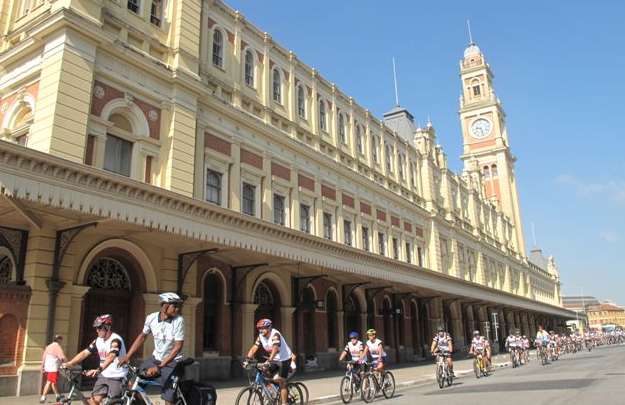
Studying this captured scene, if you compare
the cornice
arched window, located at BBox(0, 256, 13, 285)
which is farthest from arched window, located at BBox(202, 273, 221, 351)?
arched window, located at BBox(0, 256, 13, 285)

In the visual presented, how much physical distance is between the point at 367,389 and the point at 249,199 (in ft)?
38.0

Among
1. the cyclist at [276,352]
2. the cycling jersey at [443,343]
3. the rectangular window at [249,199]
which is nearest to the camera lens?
the cyclist at [276,352]

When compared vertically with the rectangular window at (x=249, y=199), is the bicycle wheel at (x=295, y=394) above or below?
below

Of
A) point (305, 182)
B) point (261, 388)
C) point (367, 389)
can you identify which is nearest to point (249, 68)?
point (305, 182)

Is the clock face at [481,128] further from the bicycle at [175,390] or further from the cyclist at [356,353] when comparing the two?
the bicycle at [175,390]

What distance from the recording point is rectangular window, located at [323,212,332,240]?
27.5m

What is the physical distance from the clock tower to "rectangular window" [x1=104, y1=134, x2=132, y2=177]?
179ft

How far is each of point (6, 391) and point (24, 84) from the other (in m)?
9.37

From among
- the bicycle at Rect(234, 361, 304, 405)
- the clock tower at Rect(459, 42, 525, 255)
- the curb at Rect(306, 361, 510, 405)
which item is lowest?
the curb at Rect(306, 361, 510, 405)

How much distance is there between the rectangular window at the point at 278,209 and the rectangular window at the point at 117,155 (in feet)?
26.3

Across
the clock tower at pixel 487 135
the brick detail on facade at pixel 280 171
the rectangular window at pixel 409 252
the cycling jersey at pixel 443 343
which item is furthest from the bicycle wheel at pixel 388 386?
the clock tower at pixel 487 135

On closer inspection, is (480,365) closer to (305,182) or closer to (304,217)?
(304,217)

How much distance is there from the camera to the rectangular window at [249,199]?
2216 centimetres

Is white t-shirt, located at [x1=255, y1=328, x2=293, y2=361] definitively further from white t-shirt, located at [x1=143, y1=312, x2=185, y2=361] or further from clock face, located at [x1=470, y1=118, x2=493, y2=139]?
clock face, located at [x1=470, y1=118, x2=493, y2=139]
